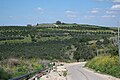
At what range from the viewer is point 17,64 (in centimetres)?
3959

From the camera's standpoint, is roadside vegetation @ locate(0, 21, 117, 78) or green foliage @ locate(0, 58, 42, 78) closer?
green foliage @ locate(0, 58, 42, 78)

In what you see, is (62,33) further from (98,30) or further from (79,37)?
(98,30)

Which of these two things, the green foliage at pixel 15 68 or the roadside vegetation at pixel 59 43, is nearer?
the green foliage at pixel 15 68

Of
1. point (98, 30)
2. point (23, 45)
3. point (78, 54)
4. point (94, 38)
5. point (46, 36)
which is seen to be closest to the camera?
point (23, 45)

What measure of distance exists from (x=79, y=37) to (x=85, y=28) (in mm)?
29855

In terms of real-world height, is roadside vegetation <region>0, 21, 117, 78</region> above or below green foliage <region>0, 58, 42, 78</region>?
below

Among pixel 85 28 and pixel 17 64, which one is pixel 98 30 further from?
pixel 17 64

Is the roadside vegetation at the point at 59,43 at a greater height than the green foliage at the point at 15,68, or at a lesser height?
lesser

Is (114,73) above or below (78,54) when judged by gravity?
above

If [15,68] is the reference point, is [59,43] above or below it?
below

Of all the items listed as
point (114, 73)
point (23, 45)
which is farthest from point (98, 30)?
point (114, 73)

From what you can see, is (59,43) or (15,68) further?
(59,43)

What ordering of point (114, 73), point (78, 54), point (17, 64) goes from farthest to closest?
1. point (78, 54)
2. point (114, 73)
3. point (17, 64)

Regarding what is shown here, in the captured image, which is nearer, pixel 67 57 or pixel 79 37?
pixel 67 57
